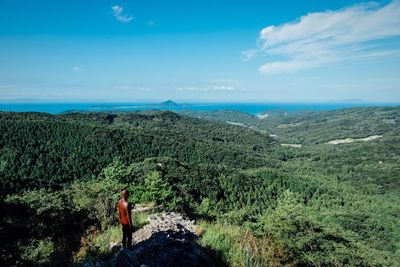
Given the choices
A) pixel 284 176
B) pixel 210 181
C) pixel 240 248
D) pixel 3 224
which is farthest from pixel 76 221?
pixel 284 176

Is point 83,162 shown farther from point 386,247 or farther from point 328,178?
point 328,178

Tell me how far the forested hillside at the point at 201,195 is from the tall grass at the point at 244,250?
3 centimetres

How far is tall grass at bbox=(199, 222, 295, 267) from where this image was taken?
630 cm

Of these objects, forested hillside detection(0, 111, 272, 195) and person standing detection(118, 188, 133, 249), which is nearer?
person standing detection(118, 188, 133, 249)

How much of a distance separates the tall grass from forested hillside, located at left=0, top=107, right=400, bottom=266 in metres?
0.03

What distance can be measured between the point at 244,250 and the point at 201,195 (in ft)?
253

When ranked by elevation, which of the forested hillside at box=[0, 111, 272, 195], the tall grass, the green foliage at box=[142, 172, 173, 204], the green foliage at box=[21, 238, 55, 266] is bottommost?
the forested hillside at box=[0, 111, 272, 195]

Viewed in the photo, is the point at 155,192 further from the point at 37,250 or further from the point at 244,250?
the point at 244,250

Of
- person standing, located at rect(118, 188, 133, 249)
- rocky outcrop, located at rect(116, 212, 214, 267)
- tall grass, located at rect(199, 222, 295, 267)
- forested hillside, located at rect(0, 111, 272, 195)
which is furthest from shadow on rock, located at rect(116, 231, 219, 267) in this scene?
forested hillside, located at rect(0, 111, 272, 195)

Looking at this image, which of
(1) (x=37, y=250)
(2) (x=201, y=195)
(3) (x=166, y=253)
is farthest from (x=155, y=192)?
(2) (x=201, y=195)

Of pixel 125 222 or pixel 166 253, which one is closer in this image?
pixel 166 253

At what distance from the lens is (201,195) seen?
269 feet

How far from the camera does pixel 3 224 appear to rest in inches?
388

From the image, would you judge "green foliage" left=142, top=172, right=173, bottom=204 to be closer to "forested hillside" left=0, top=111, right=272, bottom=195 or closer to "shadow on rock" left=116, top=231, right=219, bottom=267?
"shadow on rock" left=116, top=231, right=219, bottom=267
